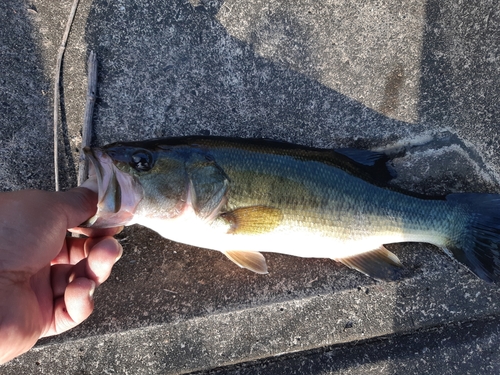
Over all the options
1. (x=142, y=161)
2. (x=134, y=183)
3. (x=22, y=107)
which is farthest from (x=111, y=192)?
(x=22, y=107)

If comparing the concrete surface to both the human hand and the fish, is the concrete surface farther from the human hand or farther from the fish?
the human hand

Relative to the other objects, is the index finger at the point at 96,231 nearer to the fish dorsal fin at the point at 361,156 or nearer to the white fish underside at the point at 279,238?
the white fish underside at the point at 279,238

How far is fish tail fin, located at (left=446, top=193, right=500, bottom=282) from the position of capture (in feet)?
8.14

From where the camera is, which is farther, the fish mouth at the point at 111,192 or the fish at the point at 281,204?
the fish at the point at 281,204

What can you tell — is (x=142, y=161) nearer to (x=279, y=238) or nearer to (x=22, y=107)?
(x=279, y=238)

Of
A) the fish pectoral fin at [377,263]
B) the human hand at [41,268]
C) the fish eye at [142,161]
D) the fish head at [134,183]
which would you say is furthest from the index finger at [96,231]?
the fish pectoral fin at [377,263]

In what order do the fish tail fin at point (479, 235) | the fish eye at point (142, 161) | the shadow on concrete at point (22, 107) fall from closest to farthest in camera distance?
the fish eye at point (142, 161)
the fish tail fin at point (479, 235)
the shadow on concrete at point (22, 107)

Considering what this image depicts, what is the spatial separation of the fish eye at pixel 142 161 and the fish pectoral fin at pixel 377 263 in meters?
1.51

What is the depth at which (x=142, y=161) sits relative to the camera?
2090 millimetres

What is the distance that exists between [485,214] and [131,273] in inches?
104

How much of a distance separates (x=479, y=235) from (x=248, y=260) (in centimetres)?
168

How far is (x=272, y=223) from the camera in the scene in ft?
7.42

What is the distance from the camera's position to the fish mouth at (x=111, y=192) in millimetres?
1964

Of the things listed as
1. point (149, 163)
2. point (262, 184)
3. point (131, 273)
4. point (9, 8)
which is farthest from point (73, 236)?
point (9, 8)
